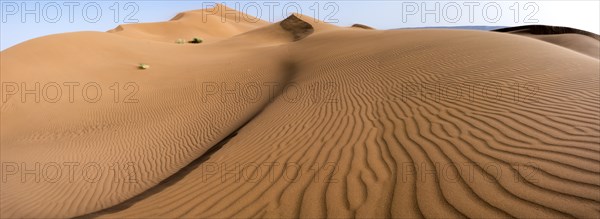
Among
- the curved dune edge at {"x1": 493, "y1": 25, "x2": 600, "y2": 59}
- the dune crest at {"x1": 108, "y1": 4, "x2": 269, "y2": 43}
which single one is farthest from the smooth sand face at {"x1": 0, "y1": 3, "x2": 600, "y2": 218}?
the dune crest at {"x1": 108, "y1": 4, "x2": 269, "y2": 43}

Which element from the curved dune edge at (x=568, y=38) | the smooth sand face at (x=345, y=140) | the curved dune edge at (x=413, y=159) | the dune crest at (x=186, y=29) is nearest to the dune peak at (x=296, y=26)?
the dune crest at (x=186, y=29)

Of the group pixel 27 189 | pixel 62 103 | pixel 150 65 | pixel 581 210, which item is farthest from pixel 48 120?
pixel 581 210

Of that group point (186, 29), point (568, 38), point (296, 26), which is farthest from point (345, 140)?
point (186, 29)

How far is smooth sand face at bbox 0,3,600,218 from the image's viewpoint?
9.35ft

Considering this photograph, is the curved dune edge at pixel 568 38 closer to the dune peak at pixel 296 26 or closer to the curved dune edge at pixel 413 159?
the dune peak at pixel 296 26

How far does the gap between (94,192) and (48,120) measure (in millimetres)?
7261

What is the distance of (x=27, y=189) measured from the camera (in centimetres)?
630

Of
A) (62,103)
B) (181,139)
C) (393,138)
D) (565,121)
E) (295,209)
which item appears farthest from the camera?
(62,103)

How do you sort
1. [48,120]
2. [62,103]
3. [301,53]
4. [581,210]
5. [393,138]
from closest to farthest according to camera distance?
1. [581,210]
2. [393,138]
3. [48,120]
4. [62,103]
5. [301,53]

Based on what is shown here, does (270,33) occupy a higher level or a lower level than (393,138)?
higher

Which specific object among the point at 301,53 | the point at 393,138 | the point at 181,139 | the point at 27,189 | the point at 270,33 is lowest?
the point at 27,189

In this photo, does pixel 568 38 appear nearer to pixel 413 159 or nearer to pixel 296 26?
pixel 296 26

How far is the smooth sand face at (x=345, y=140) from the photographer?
2850mm

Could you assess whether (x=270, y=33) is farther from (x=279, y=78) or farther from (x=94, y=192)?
(x=94, y=192)
